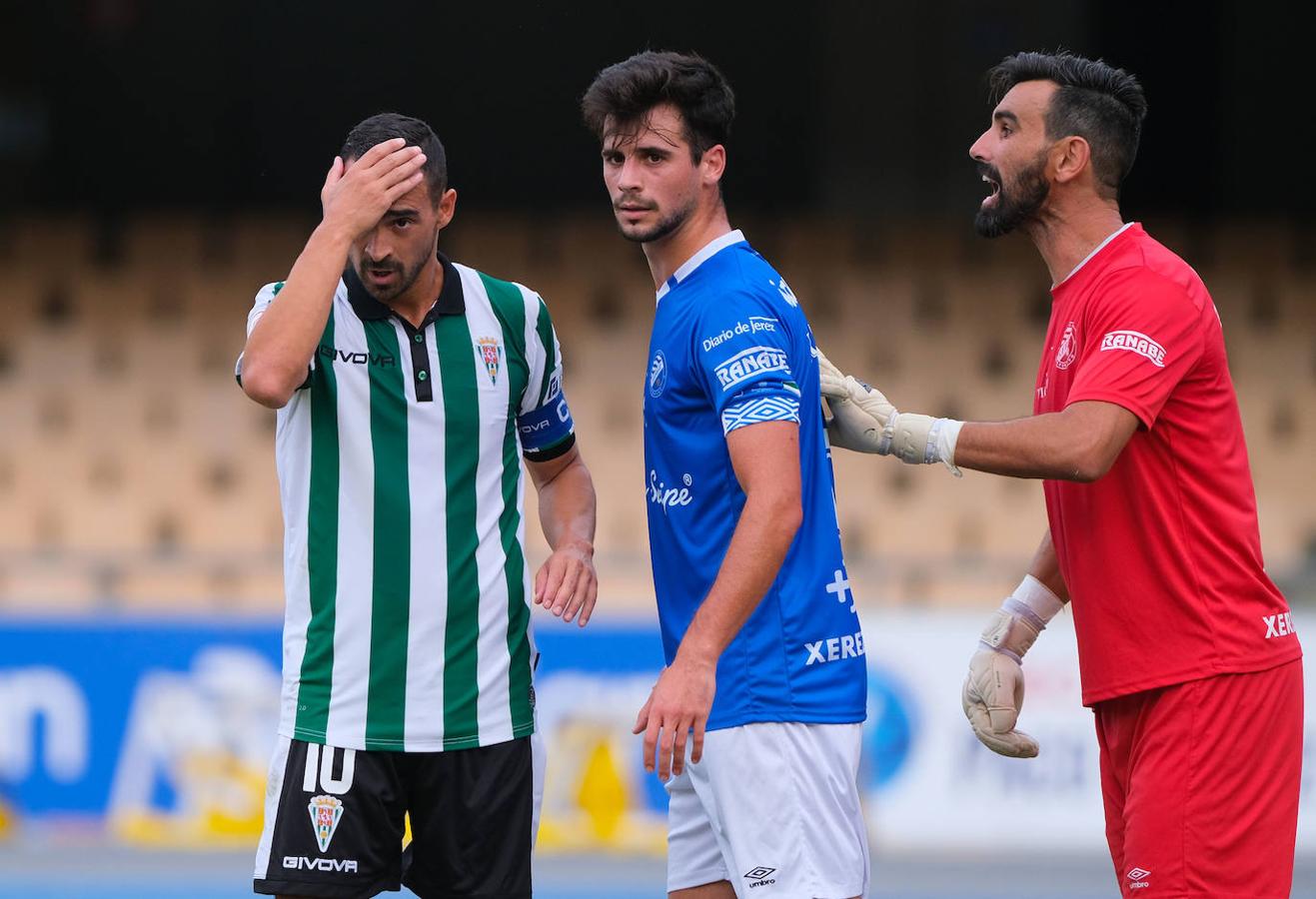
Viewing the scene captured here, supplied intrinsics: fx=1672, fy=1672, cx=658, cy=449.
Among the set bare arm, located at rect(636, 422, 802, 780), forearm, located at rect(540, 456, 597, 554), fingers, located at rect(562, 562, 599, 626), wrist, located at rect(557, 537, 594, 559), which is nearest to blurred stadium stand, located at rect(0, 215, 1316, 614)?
forearm, located at rect(540, 456, 597, 554)

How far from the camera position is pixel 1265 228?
33.2 feet

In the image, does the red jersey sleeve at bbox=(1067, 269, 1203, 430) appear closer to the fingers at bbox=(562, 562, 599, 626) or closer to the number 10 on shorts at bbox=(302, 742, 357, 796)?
the fingers at bbox=(562, 562, 599, 626)

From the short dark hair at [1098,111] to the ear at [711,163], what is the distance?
2.26 ft

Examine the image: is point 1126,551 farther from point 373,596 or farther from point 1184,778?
point 373,596

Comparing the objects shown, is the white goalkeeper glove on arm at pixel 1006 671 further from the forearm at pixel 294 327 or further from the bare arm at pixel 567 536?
the forearm at pixel 294 327

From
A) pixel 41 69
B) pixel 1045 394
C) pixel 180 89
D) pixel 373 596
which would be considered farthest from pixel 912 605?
pixel 41 69

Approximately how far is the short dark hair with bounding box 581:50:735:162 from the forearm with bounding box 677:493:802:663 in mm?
771

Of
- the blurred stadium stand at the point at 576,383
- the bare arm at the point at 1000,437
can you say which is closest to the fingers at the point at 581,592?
the bare arm at the point at 1000,437

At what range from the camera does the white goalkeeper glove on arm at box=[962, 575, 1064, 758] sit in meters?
3.65

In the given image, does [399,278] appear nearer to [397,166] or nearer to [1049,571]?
[397,166]

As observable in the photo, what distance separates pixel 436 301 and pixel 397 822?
107 centimetres

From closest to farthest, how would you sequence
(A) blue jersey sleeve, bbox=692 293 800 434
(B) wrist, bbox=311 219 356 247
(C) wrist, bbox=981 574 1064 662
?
(A) blue jersey sleeve, bbox=692 293 800 434 < (B) wrist, bbox=311 219 356 247 < (C) wrist, bbox=981 574 1064 662

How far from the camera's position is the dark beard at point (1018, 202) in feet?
11.3

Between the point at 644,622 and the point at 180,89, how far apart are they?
16.9 feet
